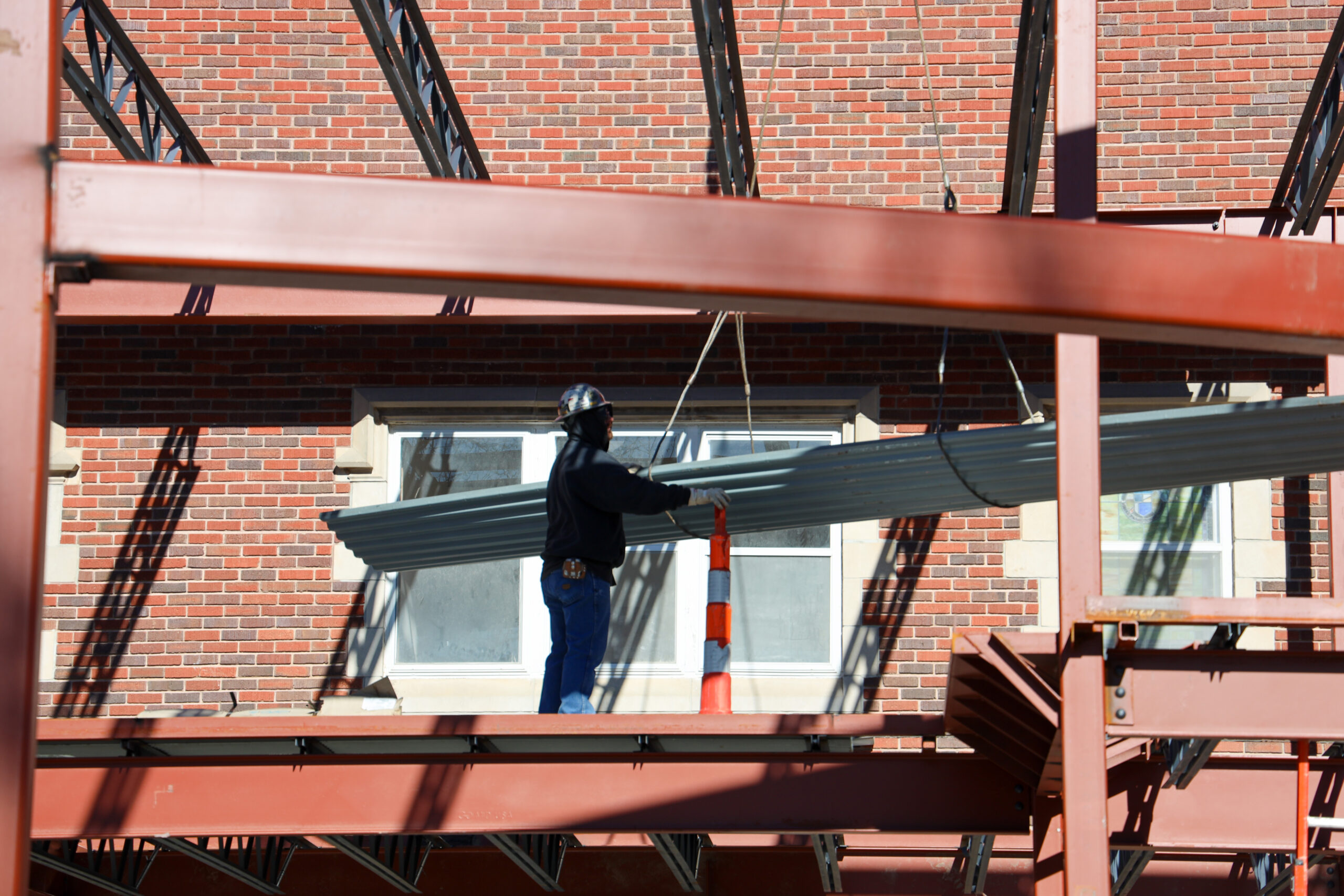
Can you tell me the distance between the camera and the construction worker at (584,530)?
573 cm

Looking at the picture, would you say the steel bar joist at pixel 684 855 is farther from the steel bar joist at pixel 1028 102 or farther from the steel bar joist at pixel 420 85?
the steel bar joist at pixel 1028 102

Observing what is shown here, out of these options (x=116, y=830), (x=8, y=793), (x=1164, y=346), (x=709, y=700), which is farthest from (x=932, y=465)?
(x=8, y=793)

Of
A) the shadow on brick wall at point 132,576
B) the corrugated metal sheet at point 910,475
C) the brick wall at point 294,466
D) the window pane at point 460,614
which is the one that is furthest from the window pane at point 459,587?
the shadow on brick wall at point 132,576

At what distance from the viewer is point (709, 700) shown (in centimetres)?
542

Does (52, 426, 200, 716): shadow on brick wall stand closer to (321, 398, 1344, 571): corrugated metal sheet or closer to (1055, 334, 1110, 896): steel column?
(321, 398, 1344, 571): corrugated metal sheet

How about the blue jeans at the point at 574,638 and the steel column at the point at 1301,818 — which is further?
the blue jeans at the point at 574,638

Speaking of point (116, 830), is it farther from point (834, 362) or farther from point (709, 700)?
point (834, 362)

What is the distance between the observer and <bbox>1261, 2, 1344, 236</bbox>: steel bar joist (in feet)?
21.1

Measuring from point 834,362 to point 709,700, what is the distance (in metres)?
3.39

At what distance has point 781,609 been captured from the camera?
8156mm

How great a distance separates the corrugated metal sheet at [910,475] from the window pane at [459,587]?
55.1 inches

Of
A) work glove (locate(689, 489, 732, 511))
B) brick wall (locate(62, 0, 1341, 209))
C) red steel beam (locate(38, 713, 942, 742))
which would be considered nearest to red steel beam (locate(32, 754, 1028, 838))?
red steel beam (locate(38, 713, 942, 742))

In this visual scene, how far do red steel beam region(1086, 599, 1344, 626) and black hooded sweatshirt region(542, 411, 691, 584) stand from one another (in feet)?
7.32

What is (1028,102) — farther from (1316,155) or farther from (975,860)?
(975,860)
